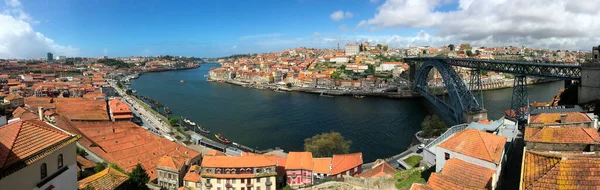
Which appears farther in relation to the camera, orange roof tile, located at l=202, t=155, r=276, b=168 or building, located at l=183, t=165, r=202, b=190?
building, located at l=183, t=165, r=202, b=190

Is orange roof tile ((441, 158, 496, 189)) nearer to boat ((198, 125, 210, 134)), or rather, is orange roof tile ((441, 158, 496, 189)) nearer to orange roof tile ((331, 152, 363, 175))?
orange roof tile ((331, 152, 363, 175))

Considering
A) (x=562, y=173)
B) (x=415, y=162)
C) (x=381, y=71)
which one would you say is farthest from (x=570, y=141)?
(x=381, y=71)

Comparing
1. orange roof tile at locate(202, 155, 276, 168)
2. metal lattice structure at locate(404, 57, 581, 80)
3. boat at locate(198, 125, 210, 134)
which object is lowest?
boat at locate(198, 125, 210, 134)

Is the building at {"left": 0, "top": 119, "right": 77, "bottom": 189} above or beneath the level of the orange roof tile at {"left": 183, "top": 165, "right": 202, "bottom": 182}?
above

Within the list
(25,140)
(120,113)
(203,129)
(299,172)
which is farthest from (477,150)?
(120,113)

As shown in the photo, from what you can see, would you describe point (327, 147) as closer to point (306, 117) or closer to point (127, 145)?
point (127, 145)

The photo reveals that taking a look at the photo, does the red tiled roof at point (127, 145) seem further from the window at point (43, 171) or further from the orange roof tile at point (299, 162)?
the window at point (43, 171)

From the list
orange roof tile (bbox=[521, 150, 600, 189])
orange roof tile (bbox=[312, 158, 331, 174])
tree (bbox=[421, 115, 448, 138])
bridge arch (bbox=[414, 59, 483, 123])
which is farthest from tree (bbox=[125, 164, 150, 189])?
bridge arch (bbox=[414, 59, 483, 123])

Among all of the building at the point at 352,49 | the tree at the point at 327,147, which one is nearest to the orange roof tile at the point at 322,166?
the tree at the point at 327,147

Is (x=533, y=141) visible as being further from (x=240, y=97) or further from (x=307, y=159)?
(x=240, y=97)

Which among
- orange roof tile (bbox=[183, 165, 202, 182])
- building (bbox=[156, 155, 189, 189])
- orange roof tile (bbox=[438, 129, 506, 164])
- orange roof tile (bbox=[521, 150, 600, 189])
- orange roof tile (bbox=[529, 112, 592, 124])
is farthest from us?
building (bbox=[156, 155, 189, 189])
